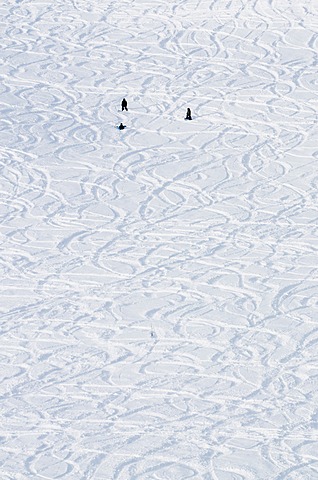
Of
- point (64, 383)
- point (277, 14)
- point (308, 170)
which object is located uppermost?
point (277, 14)

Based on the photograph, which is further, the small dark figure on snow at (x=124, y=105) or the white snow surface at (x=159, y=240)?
the small dark figure on snow at (x=124, y=105)

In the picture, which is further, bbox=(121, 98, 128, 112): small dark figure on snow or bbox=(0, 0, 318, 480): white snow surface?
bbox=(121, 98, 128, 112): small dark figure on snow

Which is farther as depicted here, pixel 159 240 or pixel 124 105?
pixel 124 105

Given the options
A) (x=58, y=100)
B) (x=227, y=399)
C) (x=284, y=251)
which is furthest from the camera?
(x=58, y=100)

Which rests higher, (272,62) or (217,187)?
(272,62)

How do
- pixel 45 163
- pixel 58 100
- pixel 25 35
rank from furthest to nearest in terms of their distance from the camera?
pixel 25 35 → pixel 58 100 → pixel 45 163

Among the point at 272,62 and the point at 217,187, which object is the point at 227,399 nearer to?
the point at 217,187

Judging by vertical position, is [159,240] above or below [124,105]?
below

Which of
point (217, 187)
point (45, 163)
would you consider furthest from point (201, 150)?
point (45, 163)
